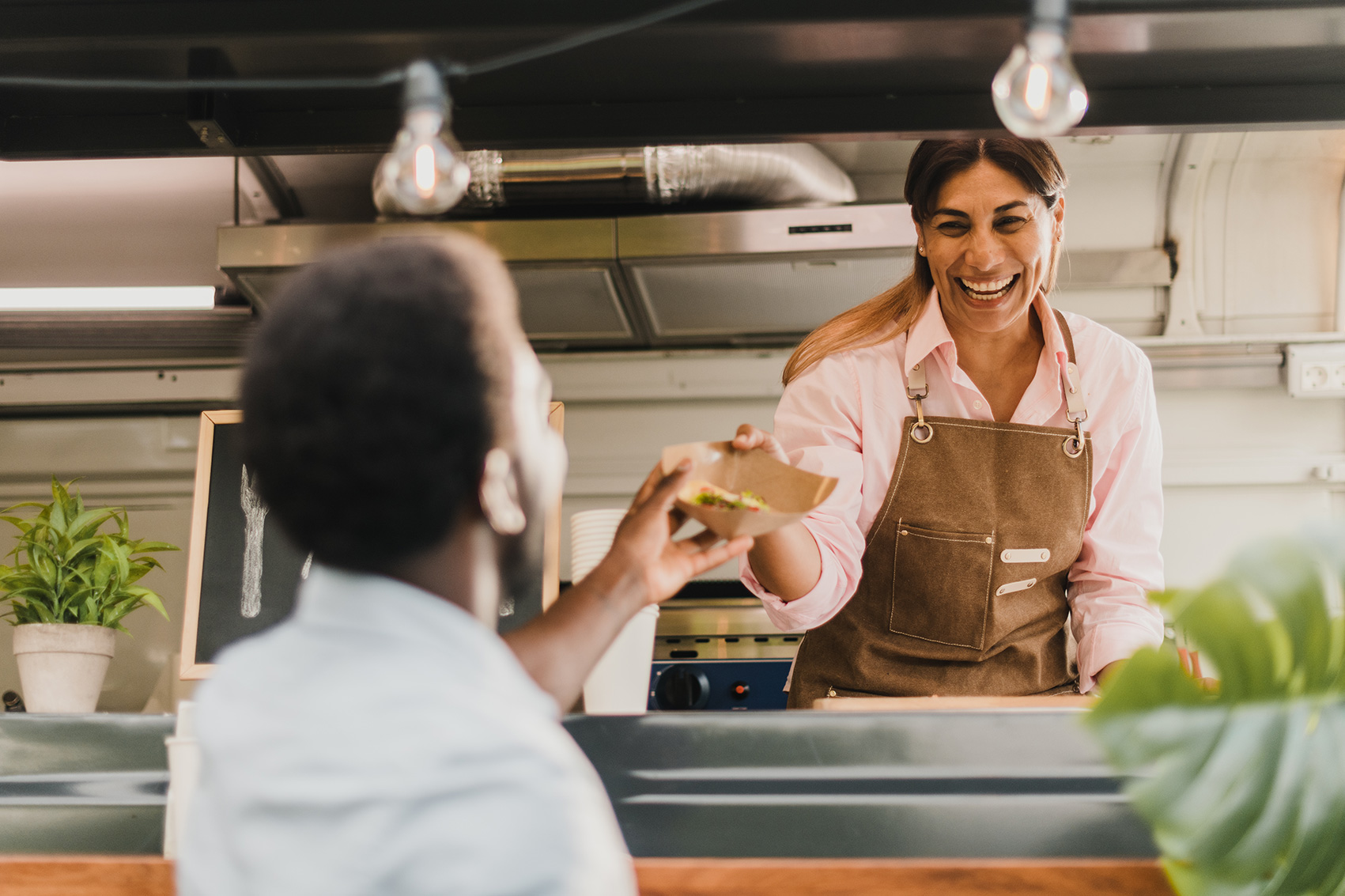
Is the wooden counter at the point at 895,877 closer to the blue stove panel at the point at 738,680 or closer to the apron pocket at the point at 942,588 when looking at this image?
the apron pocket at the point at 942,588

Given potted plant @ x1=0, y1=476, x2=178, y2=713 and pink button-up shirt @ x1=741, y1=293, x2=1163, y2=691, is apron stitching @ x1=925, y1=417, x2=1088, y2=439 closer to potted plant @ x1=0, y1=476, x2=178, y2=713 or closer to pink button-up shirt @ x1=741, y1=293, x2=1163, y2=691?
pink button-up shirt @ x1=741, y1=293, x2=1163, y2=691

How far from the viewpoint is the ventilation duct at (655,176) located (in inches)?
117

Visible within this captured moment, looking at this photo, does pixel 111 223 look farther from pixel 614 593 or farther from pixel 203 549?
pixel 614 593

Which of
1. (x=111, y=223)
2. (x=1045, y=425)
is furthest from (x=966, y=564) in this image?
(x=111, y=223)

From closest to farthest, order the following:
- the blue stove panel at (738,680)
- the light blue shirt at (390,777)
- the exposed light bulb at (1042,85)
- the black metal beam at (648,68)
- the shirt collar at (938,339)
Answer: the light blue shirt at (390,777), the exposed light bulb at (1042,85), the black metal beam at (648,68), the shirt collar at (938,339), the blue stove panel at (738,680)

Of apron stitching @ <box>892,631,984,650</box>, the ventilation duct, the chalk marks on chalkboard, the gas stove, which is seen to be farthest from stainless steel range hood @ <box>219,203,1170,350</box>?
apron stitching @ <box>892,631,984,650</box>

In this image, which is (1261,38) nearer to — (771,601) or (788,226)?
(771,601)

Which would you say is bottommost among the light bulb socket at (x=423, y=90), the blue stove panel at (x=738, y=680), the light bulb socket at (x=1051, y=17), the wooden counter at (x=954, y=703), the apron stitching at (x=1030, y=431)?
the blue stove panel at (x=738, y=680)

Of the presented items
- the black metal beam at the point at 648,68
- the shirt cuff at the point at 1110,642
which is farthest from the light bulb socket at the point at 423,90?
the shirt cuff at the point at 1110,642

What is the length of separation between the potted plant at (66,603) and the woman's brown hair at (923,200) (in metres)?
1.06

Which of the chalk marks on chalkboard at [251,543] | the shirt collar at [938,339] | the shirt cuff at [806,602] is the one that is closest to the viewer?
the shirt cuff at [806,602]

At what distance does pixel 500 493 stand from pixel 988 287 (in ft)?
4.05

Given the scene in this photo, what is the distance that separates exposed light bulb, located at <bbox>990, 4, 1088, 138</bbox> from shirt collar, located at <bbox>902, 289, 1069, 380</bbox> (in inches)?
25.7

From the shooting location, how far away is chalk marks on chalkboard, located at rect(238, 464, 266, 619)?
192 centimetres
